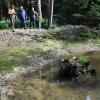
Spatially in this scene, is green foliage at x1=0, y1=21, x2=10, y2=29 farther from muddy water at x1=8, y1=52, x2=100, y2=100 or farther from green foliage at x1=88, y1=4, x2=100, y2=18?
muddy water at x1=8, y1=52, x2=100, y2=100

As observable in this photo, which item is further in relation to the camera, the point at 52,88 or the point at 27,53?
the point at 27,53

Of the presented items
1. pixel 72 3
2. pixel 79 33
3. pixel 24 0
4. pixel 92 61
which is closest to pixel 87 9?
pixel 72 3

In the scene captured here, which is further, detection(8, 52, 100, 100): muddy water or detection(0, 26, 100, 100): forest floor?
detection(0, 26, 100, 100): forest floor

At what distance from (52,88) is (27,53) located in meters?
5.55

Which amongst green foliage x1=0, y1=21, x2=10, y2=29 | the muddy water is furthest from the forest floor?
green foliage x1=0, y1=21, x2=10, y2=29

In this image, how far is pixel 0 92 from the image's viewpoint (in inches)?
549

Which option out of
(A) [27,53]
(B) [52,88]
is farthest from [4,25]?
(B) [52,88]

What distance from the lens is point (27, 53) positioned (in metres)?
20.0

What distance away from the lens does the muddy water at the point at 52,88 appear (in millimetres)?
13602

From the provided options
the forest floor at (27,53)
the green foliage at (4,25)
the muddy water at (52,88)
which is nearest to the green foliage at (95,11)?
the forest floor at (27,53)

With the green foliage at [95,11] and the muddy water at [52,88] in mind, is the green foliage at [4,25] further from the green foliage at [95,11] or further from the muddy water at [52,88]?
the muddy water at [52,88]

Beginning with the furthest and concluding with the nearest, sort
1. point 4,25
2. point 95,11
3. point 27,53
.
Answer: point 95,11
point 4,25
point 27,53

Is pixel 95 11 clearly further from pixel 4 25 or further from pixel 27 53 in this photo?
pixel 27 53

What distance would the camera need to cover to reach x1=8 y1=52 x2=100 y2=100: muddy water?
13602 millimetres
